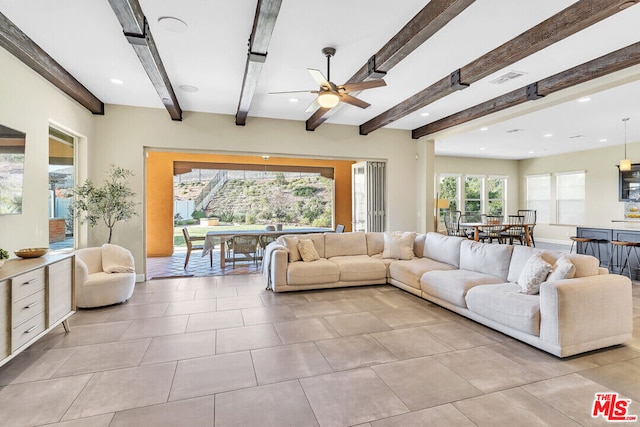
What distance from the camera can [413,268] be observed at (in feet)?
15.5

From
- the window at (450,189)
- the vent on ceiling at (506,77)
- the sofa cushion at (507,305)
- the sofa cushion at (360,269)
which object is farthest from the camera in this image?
the window at (450,189)

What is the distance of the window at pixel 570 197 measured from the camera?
10.1 meters

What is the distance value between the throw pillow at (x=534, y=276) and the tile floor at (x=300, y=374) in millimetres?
522

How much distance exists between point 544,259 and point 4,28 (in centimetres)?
570

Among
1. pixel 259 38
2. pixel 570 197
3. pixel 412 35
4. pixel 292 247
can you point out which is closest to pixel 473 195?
pixel 570 197

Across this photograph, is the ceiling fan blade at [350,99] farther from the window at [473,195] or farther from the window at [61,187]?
the window at [473,195]

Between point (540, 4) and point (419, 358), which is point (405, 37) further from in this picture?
point (419, 358)

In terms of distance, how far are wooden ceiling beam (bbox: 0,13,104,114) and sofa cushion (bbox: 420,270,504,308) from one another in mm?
5139

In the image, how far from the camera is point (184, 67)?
4.15 meters

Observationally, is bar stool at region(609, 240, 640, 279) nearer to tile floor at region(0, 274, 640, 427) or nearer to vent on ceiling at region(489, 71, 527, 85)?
tile floor at region(0, 274, 640, 427)

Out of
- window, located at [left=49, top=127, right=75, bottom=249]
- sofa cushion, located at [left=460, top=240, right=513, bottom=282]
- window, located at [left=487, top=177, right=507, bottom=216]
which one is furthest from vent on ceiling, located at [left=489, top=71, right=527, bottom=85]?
window, located at [left=487, top=177, right=507, bottom=216]

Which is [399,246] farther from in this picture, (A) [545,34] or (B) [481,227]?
(B) [481,227]

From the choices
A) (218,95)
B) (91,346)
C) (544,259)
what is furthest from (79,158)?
(544,259)

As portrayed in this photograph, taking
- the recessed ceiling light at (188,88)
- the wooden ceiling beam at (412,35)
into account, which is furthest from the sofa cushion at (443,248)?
the recessed ceiling light at (188,88)
